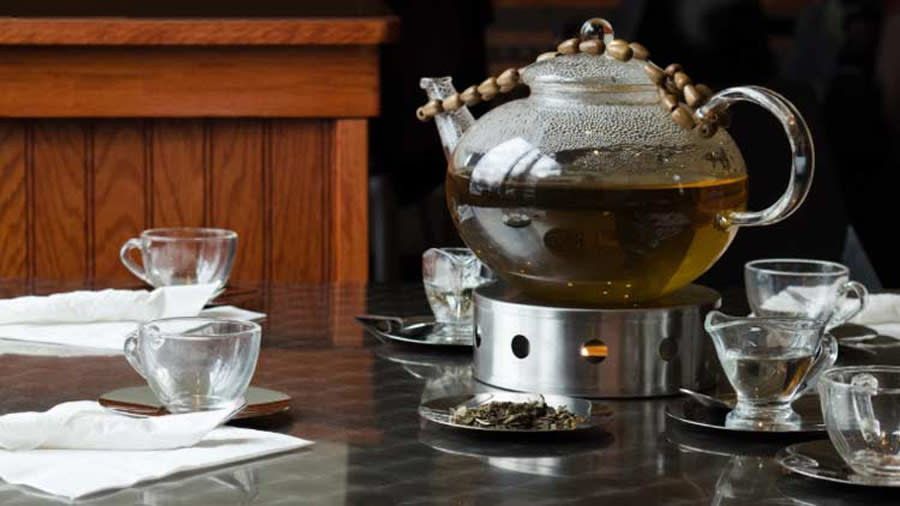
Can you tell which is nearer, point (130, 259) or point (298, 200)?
point (130, 259)

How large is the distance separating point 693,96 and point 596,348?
0.70 ft

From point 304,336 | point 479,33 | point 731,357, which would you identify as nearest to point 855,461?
point 731,357

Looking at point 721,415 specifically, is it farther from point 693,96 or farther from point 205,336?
point 205,336

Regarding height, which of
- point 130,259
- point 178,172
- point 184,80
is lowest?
point 130,259

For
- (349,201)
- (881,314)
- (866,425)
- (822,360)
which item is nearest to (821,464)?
(866,425)

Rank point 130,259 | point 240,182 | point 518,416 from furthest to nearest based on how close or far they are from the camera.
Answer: point 240,182 → point 130,259 → point 518,416

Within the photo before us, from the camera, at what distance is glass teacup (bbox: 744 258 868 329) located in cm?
151

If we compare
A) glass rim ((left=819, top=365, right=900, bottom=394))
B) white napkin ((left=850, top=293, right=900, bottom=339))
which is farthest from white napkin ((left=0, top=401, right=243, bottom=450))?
white napkin ((left=850, top=293, right=900, bottom=339))

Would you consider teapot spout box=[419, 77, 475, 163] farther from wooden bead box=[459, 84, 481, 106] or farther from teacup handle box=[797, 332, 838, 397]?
teacup handle box=[797, 332, 838, 397]

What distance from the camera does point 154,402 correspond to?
1.18 metres

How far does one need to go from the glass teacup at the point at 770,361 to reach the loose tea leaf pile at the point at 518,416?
0.12 metres

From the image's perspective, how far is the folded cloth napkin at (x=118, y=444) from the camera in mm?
1022

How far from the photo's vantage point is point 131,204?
9.75ft

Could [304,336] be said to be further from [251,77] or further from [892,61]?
[892,61]
